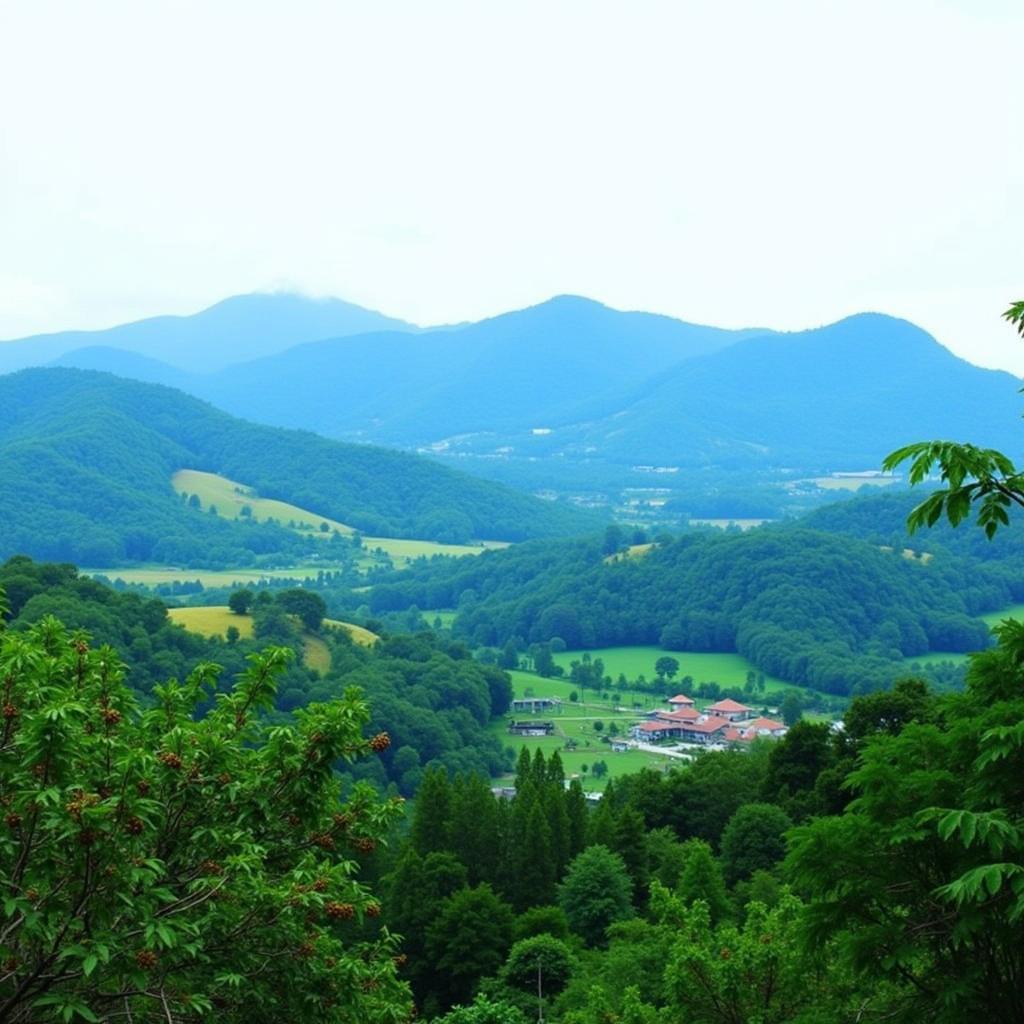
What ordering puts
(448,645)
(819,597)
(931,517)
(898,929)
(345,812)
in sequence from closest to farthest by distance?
(931,517), (345,812), (898,929), (448,645), (819,597)

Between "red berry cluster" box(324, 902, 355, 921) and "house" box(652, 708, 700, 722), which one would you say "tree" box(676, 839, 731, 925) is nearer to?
"red berry cluster" box(324, 902, 355, 921)

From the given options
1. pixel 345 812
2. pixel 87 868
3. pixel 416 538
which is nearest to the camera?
pixel 87 868

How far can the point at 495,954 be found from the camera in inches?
956

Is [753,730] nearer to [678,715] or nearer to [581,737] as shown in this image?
[678,715]

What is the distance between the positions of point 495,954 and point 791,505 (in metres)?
180

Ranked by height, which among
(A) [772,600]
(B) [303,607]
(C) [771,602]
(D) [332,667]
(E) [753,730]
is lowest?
(E) [753,730]

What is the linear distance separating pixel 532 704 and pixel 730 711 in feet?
37.0

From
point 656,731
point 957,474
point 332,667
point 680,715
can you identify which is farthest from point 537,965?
point 680,715

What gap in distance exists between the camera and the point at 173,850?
20.6ft

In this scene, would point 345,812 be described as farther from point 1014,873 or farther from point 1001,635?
point 1001,635

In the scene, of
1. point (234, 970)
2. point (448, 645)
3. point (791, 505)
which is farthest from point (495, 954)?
point (791, 505)

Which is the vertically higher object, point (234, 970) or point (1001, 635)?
point (1001, 635)

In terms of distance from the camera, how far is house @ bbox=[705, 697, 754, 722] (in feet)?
236

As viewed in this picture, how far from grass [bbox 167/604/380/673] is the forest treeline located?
30.4 m
